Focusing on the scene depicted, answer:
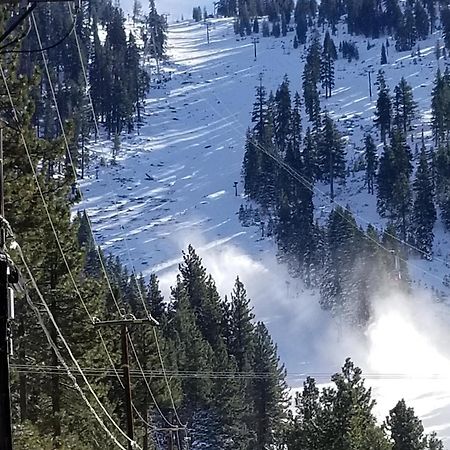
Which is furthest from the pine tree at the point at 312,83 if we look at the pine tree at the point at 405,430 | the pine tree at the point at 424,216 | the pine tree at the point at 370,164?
the pine tree at the point at 405,430

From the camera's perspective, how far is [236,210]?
123 m

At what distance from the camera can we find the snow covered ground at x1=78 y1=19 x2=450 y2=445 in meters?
81.9

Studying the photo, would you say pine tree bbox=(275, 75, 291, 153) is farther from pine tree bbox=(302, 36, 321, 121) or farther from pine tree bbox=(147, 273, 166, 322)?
pine tree bbox=(147, 273, 166, 322)

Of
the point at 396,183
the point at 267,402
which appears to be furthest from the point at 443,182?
the point at 267,402

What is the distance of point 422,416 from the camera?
2458 inches

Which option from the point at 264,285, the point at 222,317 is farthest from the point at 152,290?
the point at 264,285

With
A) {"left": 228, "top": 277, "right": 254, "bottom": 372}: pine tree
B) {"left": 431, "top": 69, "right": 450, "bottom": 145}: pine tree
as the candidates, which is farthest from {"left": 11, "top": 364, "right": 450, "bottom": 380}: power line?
{"left": 431, "top": 69, "right": 450, "bottom": 145}: pine tree

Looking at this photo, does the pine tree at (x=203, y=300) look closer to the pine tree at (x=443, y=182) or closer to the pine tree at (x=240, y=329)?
the pine tree at (x=240, y=329)

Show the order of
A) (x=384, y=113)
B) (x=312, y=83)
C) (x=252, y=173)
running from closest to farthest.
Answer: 1. (x=252, y=173)
2. (x=384, y=113)
3. (x=312, y=83)

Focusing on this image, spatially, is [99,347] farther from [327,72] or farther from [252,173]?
[327,72]

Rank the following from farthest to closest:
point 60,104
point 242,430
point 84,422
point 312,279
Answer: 1. point 60,104
2. point 312,279
3. point 242,430
4. point 84,422

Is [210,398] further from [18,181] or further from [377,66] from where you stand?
[377,66]

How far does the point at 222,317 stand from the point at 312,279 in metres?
40.9

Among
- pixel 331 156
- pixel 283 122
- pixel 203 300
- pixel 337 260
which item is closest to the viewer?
pixel 203 300
